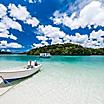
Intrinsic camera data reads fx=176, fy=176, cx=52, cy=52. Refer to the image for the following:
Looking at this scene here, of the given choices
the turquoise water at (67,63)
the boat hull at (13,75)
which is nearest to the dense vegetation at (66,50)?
the turquoise water at (67,63)

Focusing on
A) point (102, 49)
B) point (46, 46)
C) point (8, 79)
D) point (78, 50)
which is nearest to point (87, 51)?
point (78, 50)

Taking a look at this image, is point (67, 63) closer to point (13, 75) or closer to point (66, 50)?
point (13, 75)

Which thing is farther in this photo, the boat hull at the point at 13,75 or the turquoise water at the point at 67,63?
the turquoise water at the point at 67,63

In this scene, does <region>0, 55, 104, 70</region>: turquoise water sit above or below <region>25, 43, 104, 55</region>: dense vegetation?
below

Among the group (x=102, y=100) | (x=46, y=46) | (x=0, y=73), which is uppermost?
(x=46, y=46)

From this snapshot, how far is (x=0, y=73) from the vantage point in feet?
31.5

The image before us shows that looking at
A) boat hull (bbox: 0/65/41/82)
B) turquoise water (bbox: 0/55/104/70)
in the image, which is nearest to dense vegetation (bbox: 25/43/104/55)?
turquoise water (bbox: 0/55/104/70)

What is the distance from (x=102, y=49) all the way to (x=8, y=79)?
16279 centimetres

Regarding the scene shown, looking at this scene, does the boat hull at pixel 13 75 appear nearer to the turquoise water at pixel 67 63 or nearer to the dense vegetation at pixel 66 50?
the turquoise water at pixel 67 63

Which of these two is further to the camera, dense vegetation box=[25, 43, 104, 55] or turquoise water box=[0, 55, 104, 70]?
dense vegetation box=[25, 43, 104, 55]

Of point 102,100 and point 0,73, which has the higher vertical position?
point 0,73

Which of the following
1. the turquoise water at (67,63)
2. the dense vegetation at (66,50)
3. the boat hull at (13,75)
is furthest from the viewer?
the dense vegetation at (66,50)

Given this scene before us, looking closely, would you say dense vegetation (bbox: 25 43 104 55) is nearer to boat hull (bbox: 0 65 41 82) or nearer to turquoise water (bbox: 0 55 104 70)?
turquoise water (bbox: 0 55 104 70)

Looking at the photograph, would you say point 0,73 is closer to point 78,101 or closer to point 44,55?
point 78,101
